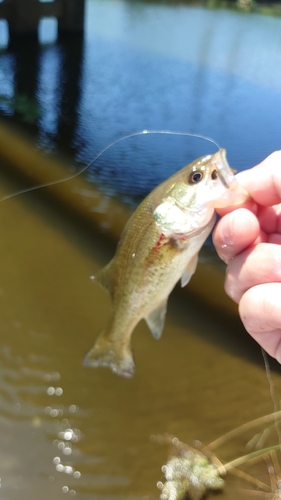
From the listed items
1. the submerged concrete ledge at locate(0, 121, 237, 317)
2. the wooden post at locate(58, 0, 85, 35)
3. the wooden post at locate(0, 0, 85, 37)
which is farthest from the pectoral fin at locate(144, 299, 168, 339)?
the wooden post at locate(58, 0, 85, 35)

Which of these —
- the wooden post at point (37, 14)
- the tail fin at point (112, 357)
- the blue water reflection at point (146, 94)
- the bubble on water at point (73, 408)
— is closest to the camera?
the tail fin at point (112, 357)

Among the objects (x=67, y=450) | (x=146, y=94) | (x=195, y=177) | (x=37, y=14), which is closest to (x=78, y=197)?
(x=67, y=450)

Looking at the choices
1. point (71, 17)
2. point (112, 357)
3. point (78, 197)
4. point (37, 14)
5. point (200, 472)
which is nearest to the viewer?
point (112, 357)

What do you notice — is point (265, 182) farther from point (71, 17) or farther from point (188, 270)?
point (71, 17)

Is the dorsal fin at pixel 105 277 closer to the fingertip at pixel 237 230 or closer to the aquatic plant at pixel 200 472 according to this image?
the fingertip at pixel 237 230

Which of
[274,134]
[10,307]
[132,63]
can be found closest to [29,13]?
[132,63]

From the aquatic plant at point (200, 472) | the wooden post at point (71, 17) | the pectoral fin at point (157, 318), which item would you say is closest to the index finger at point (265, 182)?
the pectoral fin at point (157, 318)

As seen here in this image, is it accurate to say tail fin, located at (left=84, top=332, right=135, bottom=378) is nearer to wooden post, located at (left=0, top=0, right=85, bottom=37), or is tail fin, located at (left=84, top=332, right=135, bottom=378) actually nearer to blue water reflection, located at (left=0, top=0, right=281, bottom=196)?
blue water reflection, located at (left=0, top=0, right=281, bottom=196)
